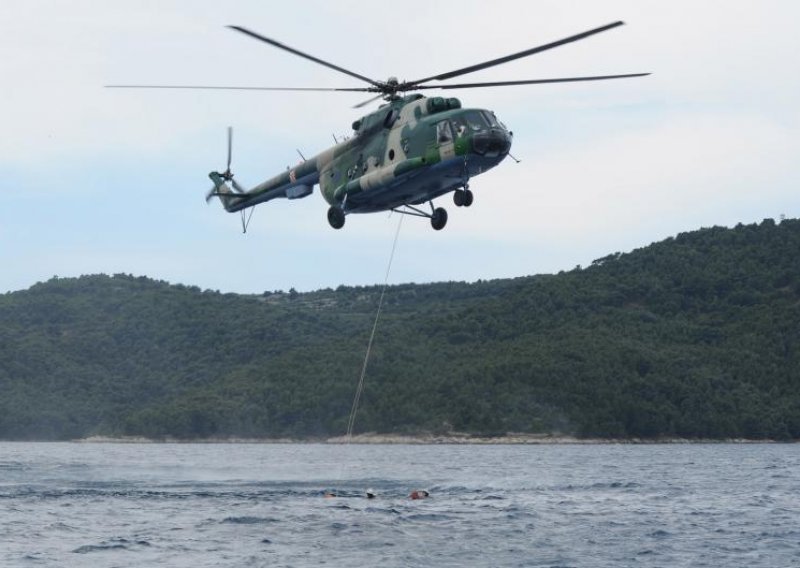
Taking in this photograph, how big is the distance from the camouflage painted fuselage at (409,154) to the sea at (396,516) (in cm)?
1322

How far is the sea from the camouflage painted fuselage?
13222 mm

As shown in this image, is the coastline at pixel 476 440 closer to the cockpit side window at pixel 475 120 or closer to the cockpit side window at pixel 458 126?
the cockpit side window at pixel 475 120

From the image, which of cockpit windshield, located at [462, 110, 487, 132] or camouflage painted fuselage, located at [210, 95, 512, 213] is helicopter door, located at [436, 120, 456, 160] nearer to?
camouflage painted fuselage, located at [210, 95, 512, 213]

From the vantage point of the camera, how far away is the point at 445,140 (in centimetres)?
4494

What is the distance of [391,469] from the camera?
99750mm

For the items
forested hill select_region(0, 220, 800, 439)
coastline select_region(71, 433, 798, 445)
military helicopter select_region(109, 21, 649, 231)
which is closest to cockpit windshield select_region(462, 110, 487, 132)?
military helicopter select_region(109, 21, 649, 231)

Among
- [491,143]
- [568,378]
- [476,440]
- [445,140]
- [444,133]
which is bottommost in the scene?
[476,440]

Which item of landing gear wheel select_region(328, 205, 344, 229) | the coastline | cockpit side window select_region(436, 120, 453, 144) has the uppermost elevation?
cockpit side window select_region(436, 120, 453, 144)

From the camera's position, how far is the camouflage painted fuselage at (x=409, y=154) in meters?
44.7

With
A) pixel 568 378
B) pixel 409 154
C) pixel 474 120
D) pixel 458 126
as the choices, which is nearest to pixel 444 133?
pixel 458 126

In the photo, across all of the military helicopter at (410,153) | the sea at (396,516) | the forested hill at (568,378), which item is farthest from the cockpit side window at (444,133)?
the forested hill at (568,378)

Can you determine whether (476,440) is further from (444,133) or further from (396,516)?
(444,133)

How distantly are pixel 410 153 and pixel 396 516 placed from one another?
20.4 m

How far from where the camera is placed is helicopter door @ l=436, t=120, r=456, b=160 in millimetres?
44719
